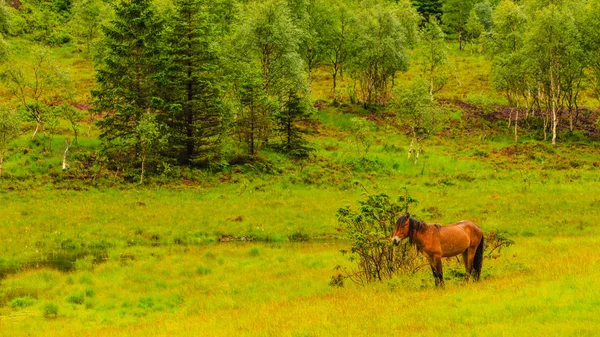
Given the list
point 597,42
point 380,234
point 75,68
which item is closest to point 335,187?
point 380,234

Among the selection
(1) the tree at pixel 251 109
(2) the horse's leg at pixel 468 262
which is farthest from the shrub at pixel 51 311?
(1) the tree at pixel 251 109

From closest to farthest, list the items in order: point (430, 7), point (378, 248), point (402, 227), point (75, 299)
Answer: point (402, 227) → point (378, 248) → point (75, 299) → point (430, 7)

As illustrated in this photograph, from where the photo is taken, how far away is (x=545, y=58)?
59.9 meters

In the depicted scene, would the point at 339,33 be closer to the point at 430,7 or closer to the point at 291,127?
the point at 291,127

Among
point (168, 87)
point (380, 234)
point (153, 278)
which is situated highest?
point (168, 87)

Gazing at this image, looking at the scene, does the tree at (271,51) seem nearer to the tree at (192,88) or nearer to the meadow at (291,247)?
the tree at (192,88)

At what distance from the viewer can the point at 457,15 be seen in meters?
121

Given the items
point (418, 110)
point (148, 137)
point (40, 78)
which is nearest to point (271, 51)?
point (418, 110)

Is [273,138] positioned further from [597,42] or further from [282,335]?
[282,335]

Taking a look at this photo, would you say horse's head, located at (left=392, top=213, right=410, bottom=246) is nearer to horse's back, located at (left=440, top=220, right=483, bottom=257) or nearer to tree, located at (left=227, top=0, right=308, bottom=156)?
horse's back, located at (left=440, top=220, right=483, bottom=257)

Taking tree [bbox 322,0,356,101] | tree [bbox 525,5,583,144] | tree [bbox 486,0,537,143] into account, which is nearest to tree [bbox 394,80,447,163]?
tree [bbox 486,0,537,143]

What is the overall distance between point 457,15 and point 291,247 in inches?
4333

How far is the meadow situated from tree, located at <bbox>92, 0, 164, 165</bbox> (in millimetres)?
5844

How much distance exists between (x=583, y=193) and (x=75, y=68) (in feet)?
271
